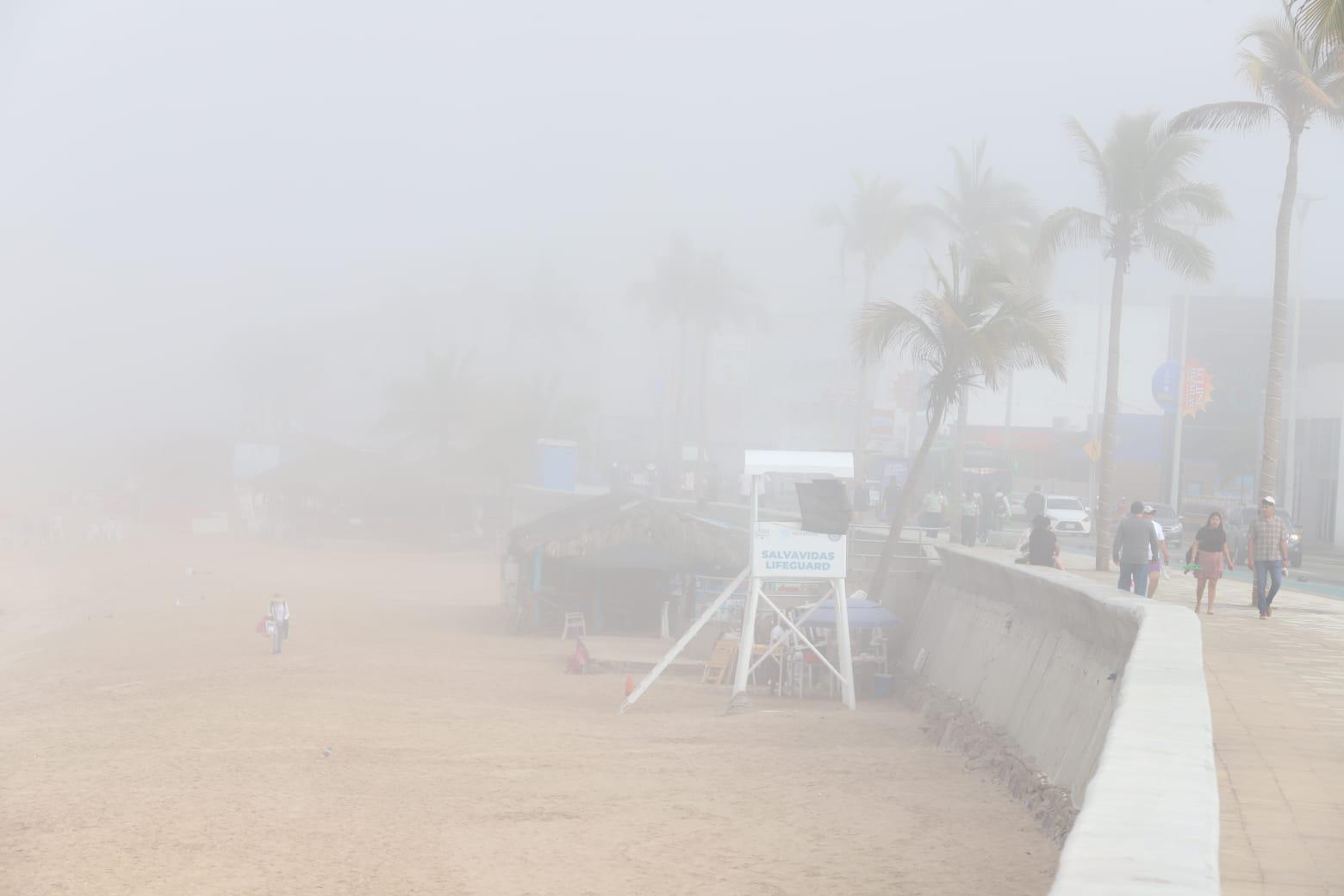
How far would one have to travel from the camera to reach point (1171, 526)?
138ft

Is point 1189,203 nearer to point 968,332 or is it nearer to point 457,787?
point 968,332

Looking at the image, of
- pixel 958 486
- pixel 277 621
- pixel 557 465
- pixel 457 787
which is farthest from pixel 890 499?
pixel 457 787

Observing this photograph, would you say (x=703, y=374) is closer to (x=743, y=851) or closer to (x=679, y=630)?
(x=679, y=630)

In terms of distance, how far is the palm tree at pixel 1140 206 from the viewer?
86.5ft

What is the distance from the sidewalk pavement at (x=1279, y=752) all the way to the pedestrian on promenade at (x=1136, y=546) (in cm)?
125

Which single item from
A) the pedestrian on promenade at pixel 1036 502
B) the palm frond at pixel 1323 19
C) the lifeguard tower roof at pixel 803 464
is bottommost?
the pedestrian on promenade at pixel 1036 502

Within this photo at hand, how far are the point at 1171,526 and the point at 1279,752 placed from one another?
36126mm

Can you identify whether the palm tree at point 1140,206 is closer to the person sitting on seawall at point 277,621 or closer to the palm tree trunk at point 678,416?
the person sitting on seawall at point 277,621

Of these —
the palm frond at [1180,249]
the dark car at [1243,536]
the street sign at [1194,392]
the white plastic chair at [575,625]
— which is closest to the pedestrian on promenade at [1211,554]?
the palm frond at [1180,249]

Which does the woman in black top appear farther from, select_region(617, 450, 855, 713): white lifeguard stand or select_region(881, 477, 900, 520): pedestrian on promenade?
select_region(881, 477, 900, 520): pedestrian on promenade

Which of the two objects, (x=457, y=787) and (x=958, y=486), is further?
(x=958, y=486)

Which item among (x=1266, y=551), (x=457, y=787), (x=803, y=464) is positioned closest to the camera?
(x=457, y=787)

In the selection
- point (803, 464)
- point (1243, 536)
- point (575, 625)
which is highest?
point (803, 464)

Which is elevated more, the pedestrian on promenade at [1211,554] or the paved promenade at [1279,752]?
the pedestrian on promenade at [1211,554]
